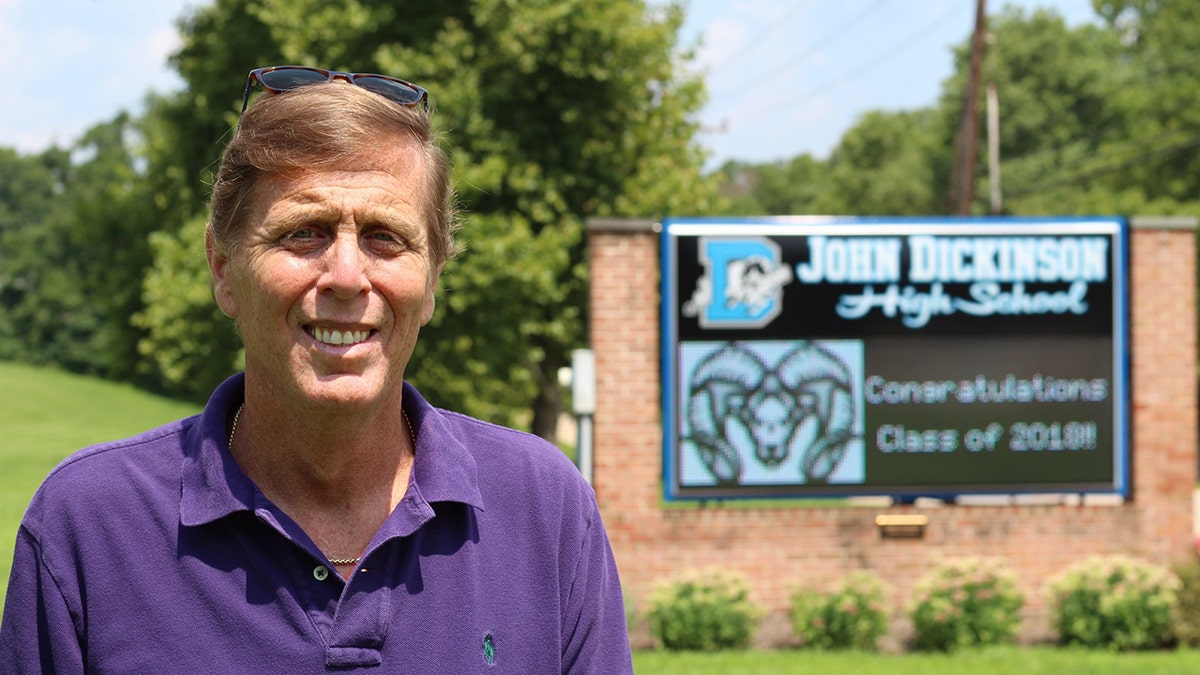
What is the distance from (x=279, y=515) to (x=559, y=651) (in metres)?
0.47

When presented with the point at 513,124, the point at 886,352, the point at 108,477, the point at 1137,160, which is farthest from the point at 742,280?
the point at 1137,160

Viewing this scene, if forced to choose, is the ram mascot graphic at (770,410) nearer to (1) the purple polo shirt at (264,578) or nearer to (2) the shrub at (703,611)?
(2) the shrub at (703,611)

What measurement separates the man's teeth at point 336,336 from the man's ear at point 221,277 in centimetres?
20

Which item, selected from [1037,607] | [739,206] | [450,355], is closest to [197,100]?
[450,355]

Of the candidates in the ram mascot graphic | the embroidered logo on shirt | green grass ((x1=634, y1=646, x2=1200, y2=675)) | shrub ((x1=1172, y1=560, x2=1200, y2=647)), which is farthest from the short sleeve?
shrub ((x1=1172, y1=560, x2=1200, y2=647))

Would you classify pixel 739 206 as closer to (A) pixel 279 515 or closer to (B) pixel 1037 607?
(B) pixel 1037 607

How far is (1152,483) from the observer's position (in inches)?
475

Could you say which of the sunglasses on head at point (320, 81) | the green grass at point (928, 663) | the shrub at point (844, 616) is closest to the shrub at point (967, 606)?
the green grass at point (928, 663)

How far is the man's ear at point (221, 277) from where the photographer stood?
2160 millimetres

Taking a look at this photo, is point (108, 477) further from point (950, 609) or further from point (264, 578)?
point (950, 609)

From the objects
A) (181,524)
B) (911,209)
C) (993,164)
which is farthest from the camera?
(911,209)

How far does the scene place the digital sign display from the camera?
11586 millimetres

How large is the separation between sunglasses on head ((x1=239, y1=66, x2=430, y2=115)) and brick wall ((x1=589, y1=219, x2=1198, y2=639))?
31.3ft

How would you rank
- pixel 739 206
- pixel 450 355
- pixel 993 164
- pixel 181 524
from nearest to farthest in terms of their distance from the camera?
1. pixel 181 524
2. pixel 450 355
3. pixel 993 164
4. pixel 739 206
